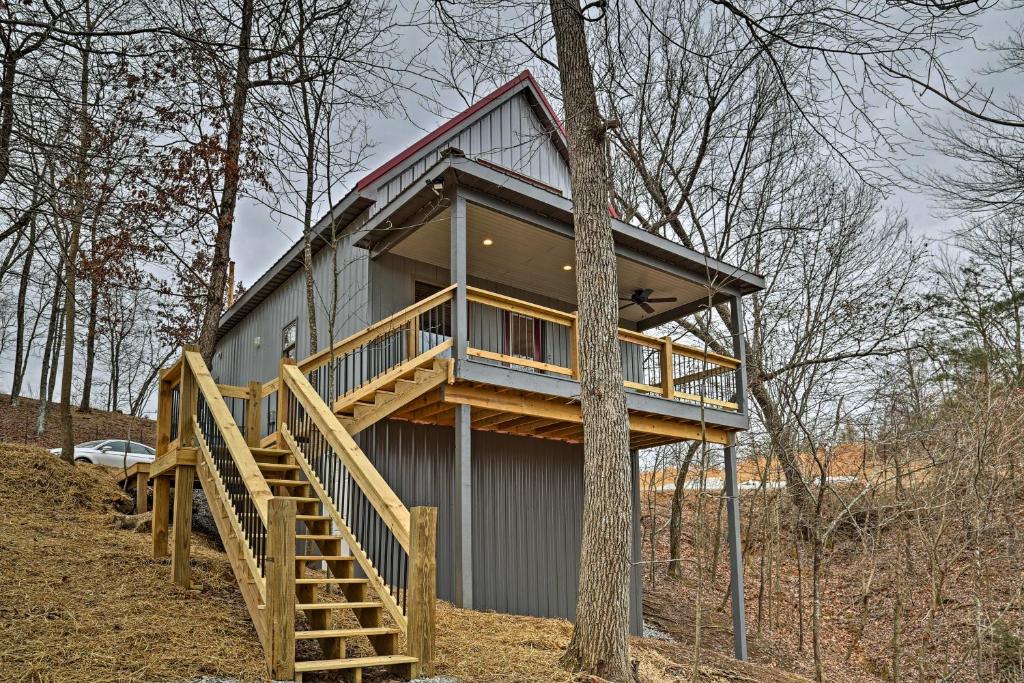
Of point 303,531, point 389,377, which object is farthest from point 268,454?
point 389,377

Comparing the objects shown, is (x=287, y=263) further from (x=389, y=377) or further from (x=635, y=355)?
(x=635, y=355)

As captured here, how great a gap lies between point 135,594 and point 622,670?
433cm

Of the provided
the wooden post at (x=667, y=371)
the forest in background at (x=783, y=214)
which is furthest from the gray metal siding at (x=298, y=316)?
the wooden post at (x=667, y=371)

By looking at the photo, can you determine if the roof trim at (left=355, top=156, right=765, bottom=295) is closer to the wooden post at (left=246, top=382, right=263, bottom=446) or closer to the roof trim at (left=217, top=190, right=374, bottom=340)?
the roof trim at (left=217, top=190, right=374, bottom=340)

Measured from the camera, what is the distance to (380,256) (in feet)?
37.5

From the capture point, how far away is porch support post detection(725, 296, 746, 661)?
460 inches

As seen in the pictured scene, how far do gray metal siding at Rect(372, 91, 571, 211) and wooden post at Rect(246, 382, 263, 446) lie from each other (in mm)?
4581

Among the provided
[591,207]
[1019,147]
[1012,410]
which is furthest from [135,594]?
[1019,147]

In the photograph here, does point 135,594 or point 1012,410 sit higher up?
point 1012,410

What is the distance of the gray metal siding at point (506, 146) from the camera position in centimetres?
1272

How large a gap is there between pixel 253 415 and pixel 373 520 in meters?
2.70

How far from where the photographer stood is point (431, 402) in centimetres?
954

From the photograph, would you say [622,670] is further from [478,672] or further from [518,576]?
[518,576]

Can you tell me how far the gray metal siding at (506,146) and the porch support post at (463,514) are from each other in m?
4.53
